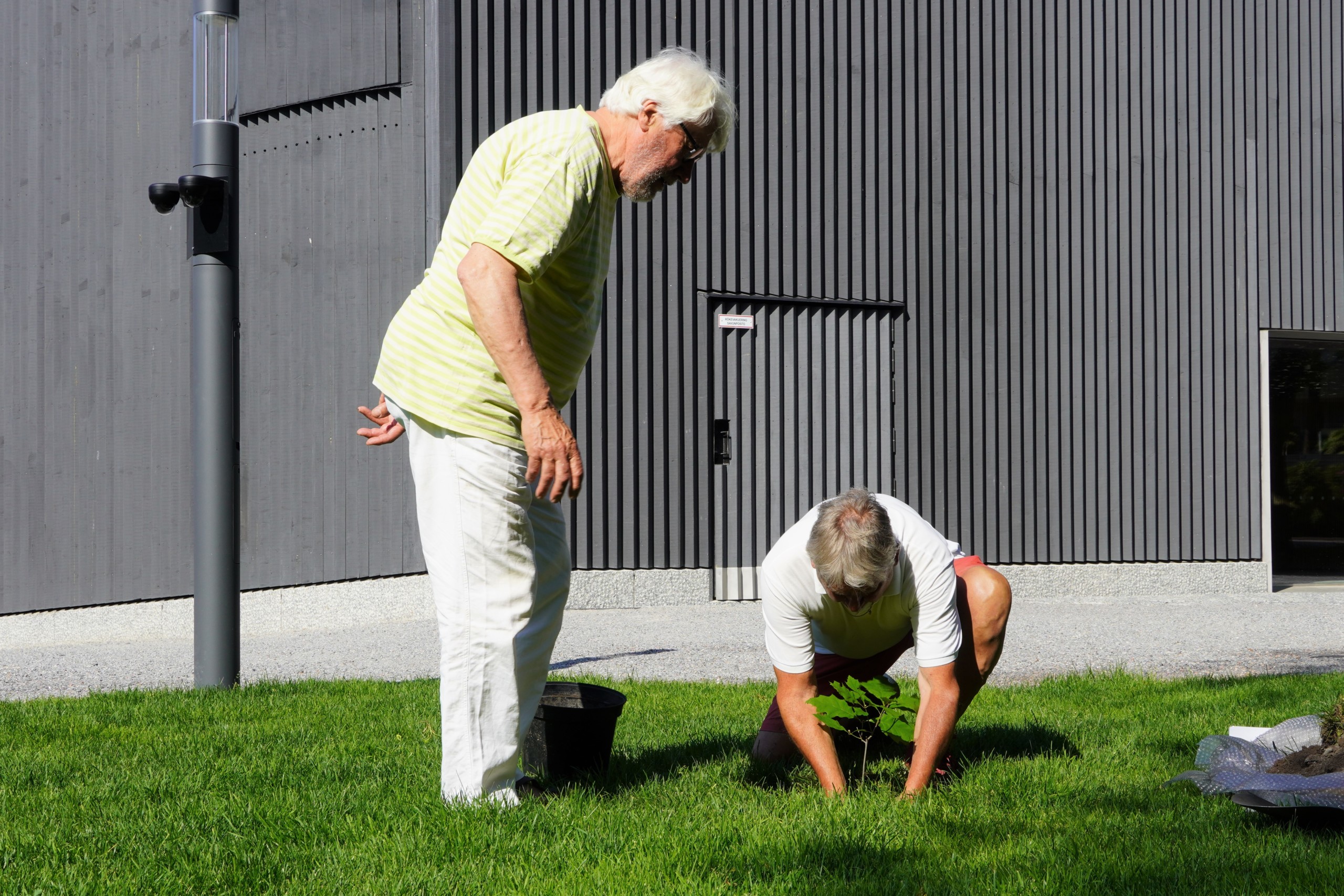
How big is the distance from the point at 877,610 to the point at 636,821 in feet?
3.49

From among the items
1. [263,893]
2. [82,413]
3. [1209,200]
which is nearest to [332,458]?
Answer: [82,413]

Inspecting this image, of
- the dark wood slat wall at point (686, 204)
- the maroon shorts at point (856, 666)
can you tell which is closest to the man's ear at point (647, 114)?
the maroon shorts at point (856, 666)

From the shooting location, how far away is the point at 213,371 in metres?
6.05

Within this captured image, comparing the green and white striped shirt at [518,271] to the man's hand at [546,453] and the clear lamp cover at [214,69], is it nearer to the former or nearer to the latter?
the man's hand at [546,453]

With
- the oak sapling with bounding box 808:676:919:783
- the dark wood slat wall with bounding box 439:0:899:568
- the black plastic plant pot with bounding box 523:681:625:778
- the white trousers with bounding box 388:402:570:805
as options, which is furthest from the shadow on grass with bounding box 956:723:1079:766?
the dark wood slat wall with bounding box 439:0:899:568

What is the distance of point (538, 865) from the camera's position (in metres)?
2.84

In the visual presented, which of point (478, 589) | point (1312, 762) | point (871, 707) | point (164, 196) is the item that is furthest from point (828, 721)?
point (164, 196)

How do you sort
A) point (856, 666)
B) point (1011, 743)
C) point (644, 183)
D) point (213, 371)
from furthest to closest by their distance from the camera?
point (213, 371), point (1011, 743), point (856, 666), point (644, 183)

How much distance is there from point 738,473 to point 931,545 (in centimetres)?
745

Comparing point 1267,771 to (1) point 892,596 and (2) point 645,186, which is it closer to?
(1) point 892,596

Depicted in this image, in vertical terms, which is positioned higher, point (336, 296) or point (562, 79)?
point (562, 79)

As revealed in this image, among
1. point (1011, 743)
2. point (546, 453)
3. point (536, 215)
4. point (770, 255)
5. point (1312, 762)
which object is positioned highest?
point (770, 255)

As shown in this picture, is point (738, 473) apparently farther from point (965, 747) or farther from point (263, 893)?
point (263, 893)

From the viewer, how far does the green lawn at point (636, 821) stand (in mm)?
2773
